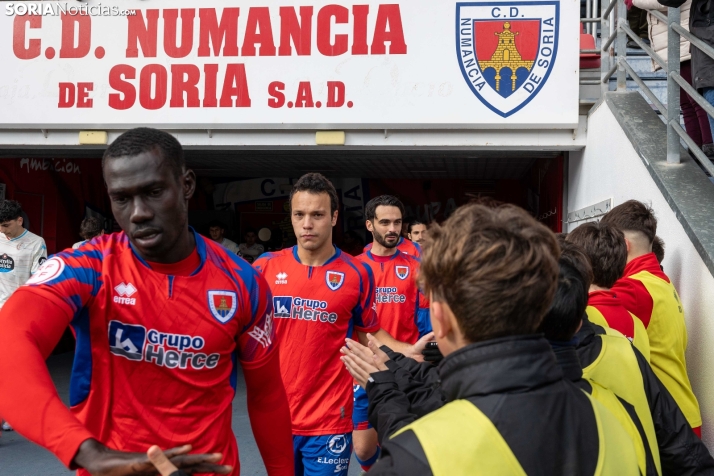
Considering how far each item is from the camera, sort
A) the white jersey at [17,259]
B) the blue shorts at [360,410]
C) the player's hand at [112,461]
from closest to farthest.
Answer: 1. the player's hand at [112,461]
2. the blue shorts at [360,410]
3. the white jersey at [17,259]

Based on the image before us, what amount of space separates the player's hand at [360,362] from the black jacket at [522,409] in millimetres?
904

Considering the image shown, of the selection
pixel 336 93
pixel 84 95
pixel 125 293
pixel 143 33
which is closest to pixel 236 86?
pixel 336 93

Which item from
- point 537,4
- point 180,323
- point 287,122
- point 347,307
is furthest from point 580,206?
point 180,323

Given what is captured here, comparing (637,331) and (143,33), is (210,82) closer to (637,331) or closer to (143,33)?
(143,33)

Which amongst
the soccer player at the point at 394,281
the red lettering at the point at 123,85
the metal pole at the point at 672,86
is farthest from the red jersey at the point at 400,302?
the red lettering at the point at 123,85

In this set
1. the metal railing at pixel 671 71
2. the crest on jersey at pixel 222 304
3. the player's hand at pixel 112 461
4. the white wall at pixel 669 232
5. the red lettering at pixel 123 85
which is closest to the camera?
the player's hand at pixel 112 461

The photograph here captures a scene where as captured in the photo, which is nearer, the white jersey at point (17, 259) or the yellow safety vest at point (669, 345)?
the yellow safety vest at point (669, 345)

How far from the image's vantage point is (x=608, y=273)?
307cm

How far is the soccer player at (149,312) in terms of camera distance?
1879 mm

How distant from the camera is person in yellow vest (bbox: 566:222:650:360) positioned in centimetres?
284

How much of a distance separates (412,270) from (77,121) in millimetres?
4357

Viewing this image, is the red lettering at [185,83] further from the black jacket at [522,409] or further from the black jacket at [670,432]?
the black jacket at [522,409]

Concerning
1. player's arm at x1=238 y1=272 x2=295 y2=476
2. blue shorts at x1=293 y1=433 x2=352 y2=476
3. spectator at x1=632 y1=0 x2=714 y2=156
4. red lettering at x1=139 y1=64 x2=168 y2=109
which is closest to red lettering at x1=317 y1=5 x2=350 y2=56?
red lettering at x1=139 y1=64 x2=168 y2=109

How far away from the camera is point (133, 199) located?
6.22ft
